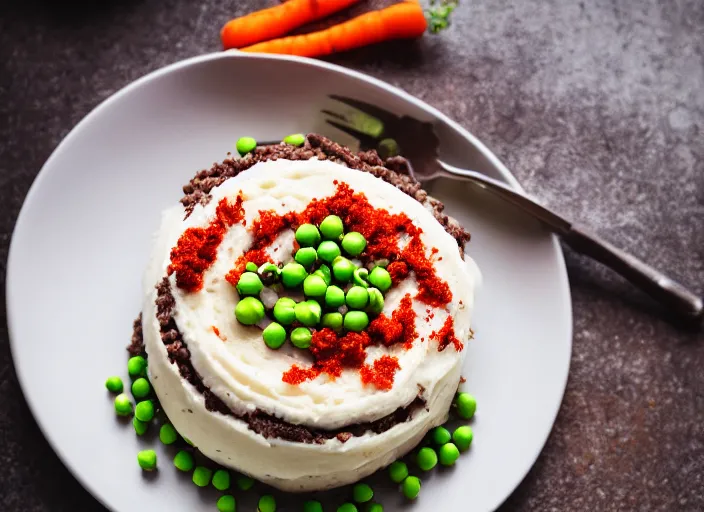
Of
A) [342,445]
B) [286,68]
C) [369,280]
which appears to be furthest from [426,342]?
[286,68]

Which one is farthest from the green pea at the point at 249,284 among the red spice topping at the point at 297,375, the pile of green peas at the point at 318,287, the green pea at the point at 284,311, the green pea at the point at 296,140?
the green pea at the point at 296,140

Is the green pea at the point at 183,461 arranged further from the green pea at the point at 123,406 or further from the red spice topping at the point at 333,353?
the red spice topping at the point at 333,353

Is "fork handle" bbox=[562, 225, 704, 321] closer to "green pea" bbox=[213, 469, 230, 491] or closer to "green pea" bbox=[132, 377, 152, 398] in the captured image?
"green pea" bbox=[213, 469, 230, 491]

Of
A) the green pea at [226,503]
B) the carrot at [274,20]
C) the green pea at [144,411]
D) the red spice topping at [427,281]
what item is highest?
the carrot at [274,20]

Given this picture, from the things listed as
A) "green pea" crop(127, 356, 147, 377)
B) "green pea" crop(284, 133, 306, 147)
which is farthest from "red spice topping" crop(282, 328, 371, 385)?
"green pea" crop(284, 133, 306, 147)

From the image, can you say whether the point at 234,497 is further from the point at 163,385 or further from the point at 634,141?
the point at 634,141
